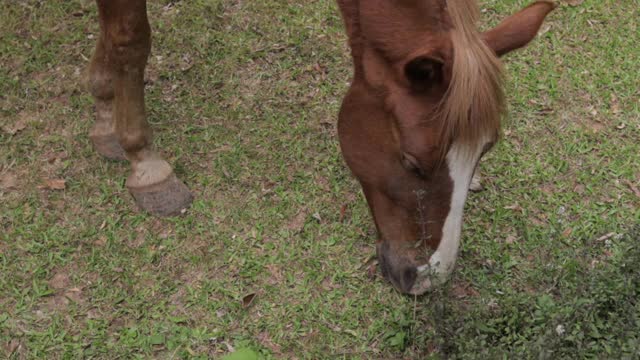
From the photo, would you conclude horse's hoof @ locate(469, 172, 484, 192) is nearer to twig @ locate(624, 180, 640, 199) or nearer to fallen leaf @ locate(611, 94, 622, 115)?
twig @ locate(624, 180, 640, 199)

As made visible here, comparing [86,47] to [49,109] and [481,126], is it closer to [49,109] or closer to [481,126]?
[49,109]

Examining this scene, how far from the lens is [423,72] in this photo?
7.62 feet

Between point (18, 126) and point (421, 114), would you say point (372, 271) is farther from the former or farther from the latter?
point (18, 126)

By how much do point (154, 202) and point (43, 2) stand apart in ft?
7.44

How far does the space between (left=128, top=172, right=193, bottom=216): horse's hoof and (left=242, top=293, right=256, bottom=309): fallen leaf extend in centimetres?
67

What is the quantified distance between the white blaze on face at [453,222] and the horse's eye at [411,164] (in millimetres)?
110

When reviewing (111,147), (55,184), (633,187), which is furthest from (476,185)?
(55,184)

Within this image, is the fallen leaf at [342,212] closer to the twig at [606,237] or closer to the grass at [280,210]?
the grass at [280,210]

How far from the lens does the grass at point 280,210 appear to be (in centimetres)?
296

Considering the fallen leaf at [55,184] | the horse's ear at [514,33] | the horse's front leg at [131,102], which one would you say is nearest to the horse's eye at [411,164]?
the horse's ear at [514,33]

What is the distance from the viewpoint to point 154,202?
3.53 metres

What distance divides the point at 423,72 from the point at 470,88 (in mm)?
177

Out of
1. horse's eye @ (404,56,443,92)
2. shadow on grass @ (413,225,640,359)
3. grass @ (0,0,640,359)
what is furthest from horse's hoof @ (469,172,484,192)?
horse's eye @ (404,56,443,92)

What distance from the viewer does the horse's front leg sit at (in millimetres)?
3154
